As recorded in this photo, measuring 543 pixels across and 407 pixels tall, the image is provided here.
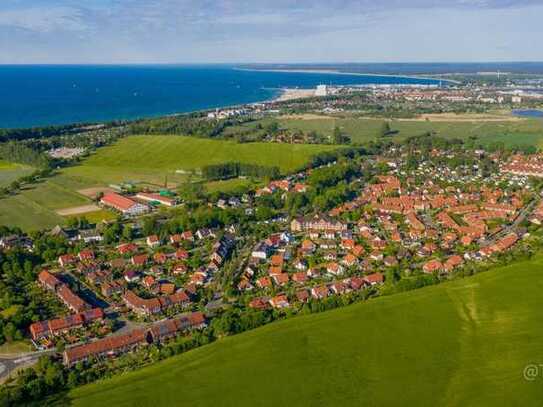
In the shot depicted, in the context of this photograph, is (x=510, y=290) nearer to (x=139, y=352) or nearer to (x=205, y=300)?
(x=205, y=300)

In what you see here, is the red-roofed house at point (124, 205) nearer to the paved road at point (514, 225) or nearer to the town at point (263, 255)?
the town at point (263, 255)

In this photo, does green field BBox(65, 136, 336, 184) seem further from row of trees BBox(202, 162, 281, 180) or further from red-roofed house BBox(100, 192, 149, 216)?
red-roofed house BBox(100, 192, 149, 216)

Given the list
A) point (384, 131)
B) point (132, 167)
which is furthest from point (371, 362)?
point (384, 131)

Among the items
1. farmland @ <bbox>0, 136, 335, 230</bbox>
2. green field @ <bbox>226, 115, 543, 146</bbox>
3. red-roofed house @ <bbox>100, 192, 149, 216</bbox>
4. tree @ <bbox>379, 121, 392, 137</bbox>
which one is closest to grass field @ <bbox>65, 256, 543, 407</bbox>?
red-roofed house @ <bbox>100, 192, 149, 216</bbox>

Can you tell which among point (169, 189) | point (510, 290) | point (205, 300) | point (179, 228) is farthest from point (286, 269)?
point (169, 189)

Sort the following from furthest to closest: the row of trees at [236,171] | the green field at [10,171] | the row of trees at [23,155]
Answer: the row of trees at [23,155]
the row of trees at [236,171]
the green field at [10,171]

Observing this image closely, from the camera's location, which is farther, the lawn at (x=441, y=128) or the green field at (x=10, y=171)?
the lawn at (x=441, y=128)

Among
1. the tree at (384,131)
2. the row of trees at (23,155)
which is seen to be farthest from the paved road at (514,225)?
the row of trees at (23,155)
